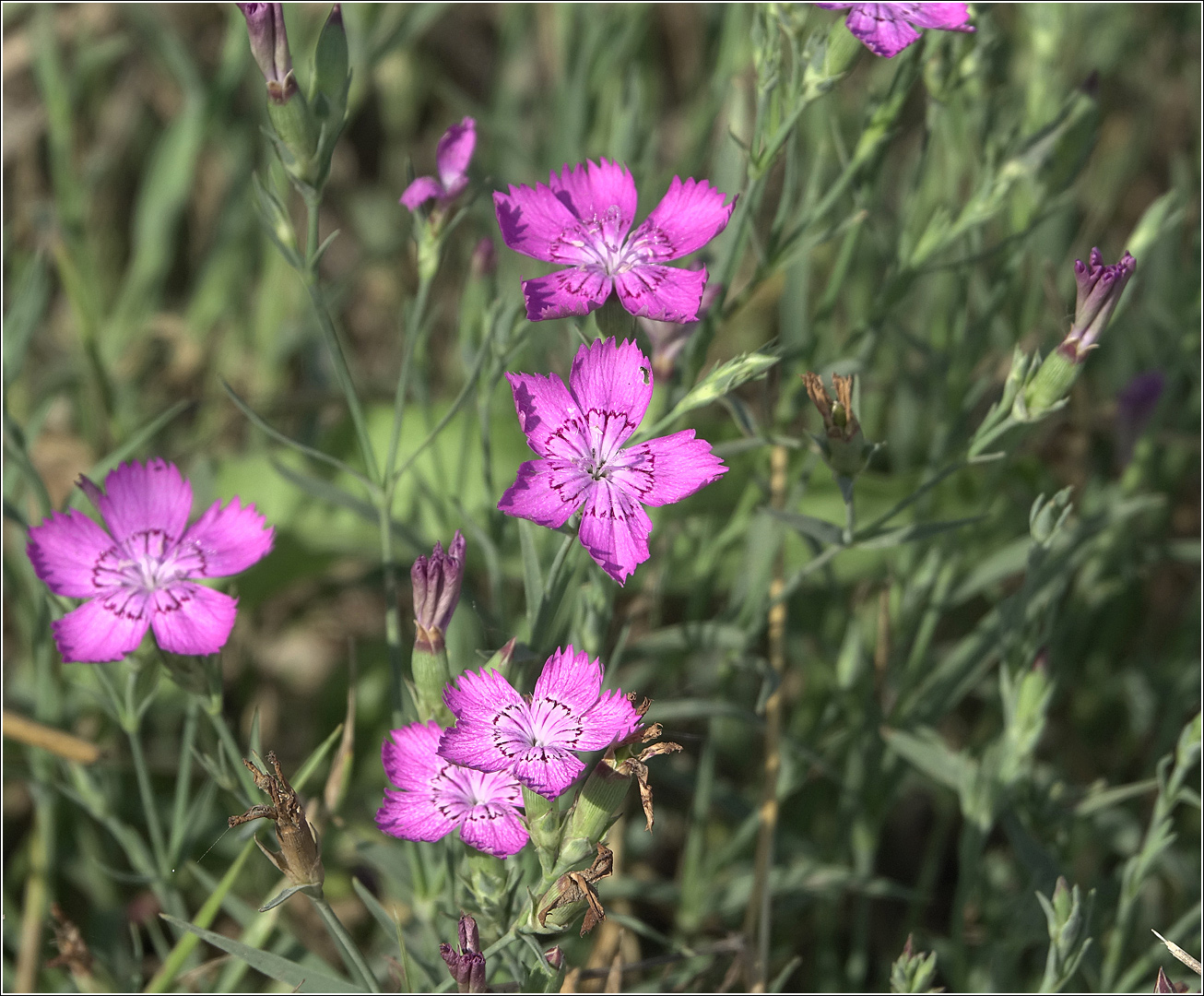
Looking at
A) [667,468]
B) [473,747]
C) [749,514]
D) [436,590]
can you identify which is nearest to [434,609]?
[436,590]

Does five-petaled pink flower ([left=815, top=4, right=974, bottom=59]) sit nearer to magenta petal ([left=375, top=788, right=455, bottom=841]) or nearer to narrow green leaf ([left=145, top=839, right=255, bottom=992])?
magenta petal ([left=375, top=788, right=455, bottom=841])

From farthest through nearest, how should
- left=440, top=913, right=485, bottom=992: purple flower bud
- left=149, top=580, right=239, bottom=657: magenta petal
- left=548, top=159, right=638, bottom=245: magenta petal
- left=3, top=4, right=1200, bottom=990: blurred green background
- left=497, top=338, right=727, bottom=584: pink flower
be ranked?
1. left=3, top=4, right=1200, bottom=990: blurred green background
2. left=548, top=159, right=638, bottom=245: magenta petal
3. left=149, top=580, right=239, bottom=657: magenta petal
4. left=497, top=338, right=727, bottom=584: pink flower
5. left=440, top=913, right=485, bottom=992: purple flower bud

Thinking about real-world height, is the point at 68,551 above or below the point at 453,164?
below

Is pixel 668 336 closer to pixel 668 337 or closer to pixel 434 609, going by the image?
pixel 668 337

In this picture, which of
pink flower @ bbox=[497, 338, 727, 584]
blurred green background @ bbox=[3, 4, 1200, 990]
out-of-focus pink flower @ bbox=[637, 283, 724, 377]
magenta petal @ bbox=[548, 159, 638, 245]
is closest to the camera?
pink flower @ bbox=[497, 338, 727, 584]

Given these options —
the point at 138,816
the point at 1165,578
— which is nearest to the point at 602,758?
the point at 138,816

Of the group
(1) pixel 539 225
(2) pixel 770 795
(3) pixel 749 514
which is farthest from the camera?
(3) pixel 749 514

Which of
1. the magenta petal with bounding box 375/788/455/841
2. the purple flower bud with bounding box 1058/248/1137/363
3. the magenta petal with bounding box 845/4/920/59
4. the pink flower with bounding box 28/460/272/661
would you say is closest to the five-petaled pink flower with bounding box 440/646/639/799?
the magenta petal with bounding box 375/788/455/841

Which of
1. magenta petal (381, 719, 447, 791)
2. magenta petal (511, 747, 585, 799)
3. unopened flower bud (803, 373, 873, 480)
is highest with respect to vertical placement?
unopened flower bud (803, 373, 873, 480)

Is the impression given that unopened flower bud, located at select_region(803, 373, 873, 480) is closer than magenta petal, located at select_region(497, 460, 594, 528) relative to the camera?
No
